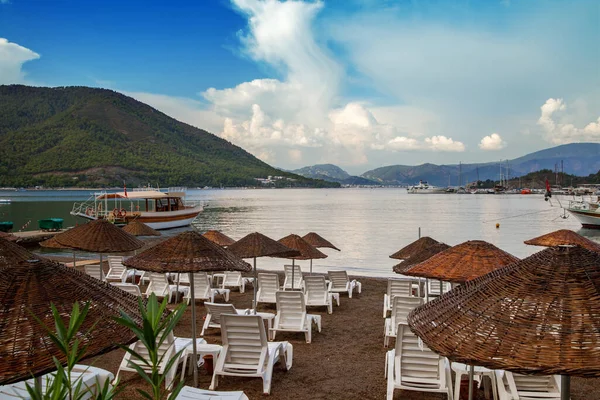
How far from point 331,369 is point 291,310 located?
1619 millimetres

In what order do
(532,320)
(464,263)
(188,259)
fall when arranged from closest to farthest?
(532,320), (188,259), (464,263)

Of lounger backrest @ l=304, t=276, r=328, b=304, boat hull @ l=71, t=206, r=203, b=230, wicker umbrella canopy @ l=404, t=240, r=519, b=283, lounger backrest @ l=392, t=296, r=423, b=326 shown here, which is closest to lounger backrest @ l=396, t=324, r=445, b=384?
wicker umbrella canopy @ l=404, t=240, r=519, b=283

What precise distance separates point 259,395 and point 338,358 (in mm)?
1756

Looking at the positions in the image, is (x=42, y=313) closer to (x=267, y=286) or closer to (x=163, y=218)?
(x=267, y=286)

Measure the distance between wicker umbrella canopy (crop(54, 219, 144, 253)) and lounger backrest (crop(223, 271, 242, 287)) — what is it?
10.6ft

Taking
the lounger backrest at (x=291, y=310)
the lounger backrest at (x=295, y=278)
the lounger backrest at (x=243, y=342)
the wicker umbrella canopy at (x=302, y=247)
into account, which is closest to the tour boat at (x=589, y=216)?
the lounger backrest at (x=295, y=278)

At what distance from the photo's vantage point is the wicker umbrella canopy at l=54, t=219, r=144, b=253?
9.05m

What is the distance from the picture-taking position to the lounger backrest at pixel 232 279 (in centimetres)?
1245

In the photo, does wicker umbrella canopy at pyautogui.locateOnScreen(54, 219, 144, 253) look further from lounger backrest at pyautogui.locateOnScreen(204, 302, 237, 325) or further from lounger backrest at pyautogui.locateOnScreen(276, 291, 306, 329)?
lounger backrest at pyautogui.locateOnScreen(276, 291, 306, 329)

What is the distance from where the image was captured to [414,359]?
17.5 ft

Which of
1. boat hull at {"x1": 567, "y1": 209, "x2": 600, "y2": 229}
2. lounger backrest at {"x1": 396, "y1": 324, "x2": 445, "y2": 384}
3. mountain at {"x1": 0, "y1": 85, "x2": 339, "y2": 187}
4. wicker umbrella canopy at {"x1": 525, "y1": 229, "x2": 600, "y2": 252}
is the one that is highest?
mountain at {"x1": 0, "y1": 85, "x2": 339, "y2": 187}

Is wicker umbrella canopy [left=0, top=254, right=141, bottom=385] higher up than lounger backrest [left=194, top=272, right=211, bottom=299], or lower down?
higher up

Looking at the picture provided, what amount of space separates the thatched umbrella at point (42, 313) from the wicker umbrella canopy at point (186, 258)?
7.91ft

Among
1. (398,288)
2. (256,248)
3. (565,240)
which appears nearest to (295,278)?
(398,288)
